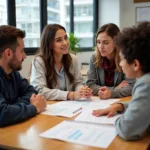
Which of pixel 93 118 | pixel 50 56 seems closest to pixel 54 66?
pixel 50 56

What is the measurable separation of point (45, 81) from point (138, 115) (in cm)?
110

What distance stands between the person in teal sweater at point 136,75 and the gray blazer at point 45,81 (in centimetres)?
76

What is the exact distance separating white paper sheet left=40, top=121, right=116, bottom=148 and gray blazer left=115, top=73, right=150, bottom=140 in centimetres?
8

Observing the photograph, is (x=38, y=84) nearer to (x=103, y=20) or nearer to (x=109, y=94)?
(x=109, y=94)

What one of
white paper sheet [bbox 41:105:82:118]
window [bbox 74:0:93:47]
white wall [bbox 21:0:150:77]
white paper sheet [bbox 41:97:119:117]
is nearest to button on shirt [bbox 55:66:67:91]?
white paper sheet [bbox 41:97:119:117]

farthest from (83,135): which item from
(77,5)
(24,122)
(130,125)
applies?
(77,5)

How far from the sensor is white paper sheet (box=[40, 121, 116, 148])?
95cm

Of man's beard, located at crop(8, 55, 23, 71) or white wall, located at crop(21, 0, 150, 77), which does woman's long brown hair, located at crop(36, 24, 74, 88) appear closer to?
man's beard, located at crop(8, 55, 23, 71)

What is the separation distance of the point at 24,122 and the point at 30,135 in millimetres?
190

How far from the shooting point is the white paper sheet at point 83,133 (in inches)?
37.3

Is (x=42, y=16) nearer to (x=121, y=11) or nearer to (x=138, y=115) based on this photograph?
(x=121, y=11)

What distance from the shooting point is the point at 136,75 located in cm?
107

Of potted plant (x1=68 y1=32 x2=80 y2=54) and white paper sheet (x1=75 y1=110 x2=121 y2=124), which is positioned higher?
potted plant (x1=68 y1=32 x2=80 y2=54)

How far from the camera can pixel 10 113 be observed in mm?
1171
